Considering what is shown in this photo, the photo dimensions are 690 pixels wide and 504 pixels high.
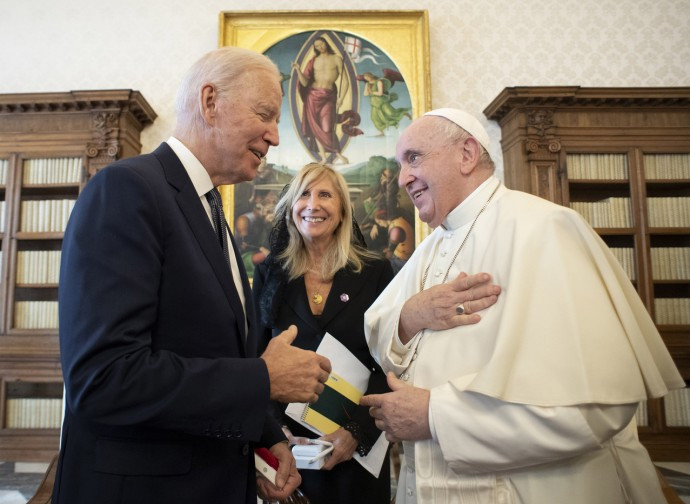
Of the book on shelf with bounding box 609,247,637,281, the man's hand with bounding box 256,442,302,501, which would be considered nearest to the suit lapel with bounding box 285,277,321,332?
the man's hand with bounding box 256,442,302,501

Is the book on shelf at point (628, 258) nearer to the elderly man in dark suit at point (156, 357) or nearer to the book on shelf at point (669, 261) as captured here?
the book on shelf at point (669, 261)

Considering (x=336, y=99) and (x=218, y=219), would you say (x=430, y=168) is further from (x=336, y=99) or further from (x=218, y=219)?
(x=336, y=99)

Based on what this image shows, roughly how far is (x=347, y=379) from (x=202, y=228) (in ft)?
3.72

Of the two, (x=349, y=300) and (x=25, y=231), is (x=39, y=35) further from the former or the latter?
(x=349, y=300)

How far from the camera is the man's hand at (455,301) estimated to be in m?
1.56

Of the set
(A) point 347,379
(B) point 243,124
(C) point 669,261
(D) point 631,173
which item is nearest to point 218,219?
(B) point 243,124

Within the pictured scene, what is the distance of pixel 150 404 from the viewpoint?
A: 109cm

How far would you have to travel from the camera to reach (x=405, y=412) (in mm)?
1456

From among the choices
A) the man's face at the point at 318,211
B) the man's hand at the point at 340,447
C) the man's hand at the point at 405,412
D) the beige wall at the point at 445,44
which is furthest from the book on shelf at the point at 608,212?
the man's hand at the point at 405,412

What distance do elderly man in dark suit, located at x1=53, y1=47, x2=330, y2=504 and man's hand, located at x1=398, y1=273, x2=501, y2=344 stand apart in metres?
0.41

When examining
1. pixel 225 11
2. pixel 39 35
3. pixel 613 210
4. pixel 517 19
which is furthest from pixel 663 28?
pixel 39 35

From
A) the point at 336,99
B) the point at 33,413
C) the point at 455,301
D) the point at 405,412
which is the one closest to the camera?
the point at 405,412

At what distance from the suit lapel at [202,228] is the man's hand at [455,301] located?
0.61 m

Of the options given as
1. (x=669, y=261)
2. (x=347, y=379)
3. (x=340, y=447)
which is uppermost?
(x=669, y=261)
